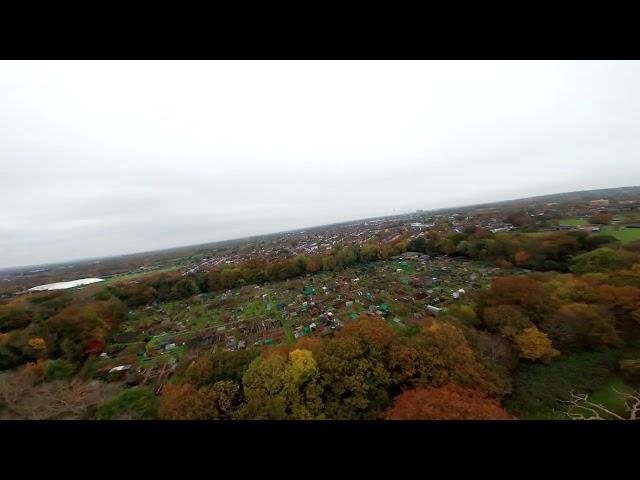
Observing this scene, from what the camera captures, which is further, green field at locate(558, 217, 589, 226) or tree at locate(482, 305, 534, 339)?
green field at locate(558, 217, 589, 226)

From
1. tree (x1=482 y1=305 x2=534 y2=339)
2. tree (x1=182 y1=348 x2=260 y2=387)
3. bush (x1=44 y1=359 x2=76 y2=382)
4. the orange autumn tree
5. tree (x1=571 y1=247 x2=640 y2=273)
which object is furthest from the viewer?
tree (x1=571 y1=247 x2=640 y2=273)

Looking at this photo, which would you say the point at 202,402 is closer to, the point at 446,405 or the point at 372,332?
the point at 372,332

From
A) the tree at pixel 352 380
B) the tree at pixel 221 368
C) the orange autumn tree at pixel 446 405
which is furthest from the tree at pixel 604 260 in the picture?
the tree at pixel 221 368

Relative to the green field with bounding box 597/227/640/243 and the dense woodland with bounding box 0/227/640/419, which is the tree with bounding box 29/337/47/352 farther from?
the green field with bounding box 597/227/640/243

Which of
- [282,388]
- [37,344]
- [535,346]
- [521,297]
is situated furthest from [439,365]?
[37,344]

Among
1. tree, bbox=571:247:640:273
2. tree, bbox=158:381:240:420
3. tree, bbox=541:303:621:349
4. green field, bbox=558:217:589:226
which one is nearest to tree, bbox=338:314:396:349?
tree, bbox=158:381:240:420

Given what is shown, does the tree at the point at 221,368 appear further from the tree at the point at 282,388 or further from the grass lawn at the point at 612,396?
the grass lawn at the point at 612,396
